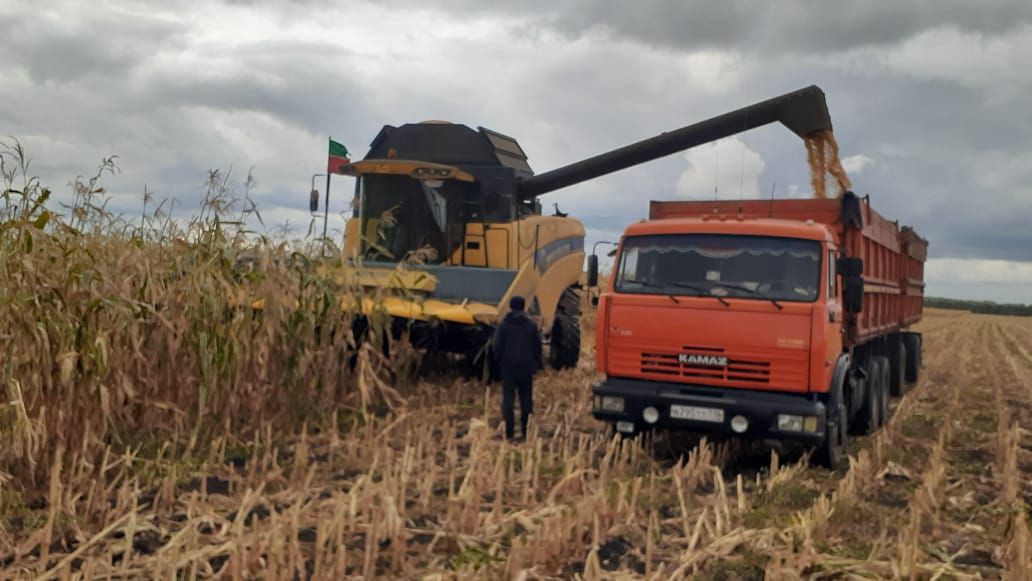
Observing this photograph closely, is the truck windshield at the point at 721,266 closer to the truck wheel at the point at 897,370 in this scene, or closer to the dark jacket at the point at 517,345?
the dark jacket at the point at 517,345

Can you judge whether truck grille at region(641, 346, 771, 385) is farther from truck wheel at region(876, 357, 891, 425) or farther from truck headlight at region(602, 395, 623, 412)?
truck wheel at region(876, 357, 891, 425)

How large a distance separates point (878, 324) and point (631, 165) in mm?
5110

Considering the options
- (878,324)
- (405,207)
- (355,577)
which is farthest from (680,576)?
(405,207)

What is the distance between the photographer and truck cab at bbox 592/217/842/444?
23.5ft

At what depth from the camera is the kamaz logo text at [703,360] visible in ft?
24.1

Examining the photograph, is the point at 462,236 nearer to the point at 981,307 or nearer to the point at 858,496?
the point at 858,496

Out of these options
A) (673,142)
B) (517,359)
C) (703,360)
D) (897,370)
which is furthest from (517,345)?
(897,370)

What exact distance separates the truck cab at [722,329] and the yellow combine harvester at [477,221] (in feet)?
8.86

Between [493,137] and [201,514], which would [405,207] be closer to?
[493,137]

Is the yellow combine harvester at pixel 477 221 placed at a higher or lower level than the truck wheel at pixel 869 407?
higher

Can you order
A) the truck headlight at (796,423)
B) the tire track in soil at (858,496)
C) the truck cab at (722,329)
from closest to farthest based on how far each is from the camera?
1. the tire track in soil at (858,496)
2. the truck headlight at (796,423)
3. the truck cab at (722,329)

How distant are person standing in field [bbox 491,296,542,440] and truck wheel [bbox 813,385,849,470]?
8.82 feet

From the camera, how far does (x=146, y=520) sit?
5.23 m

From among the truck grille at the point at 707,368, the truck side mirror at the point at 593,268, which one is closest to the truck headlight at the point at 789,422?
the truck grille at the point at 707,368
